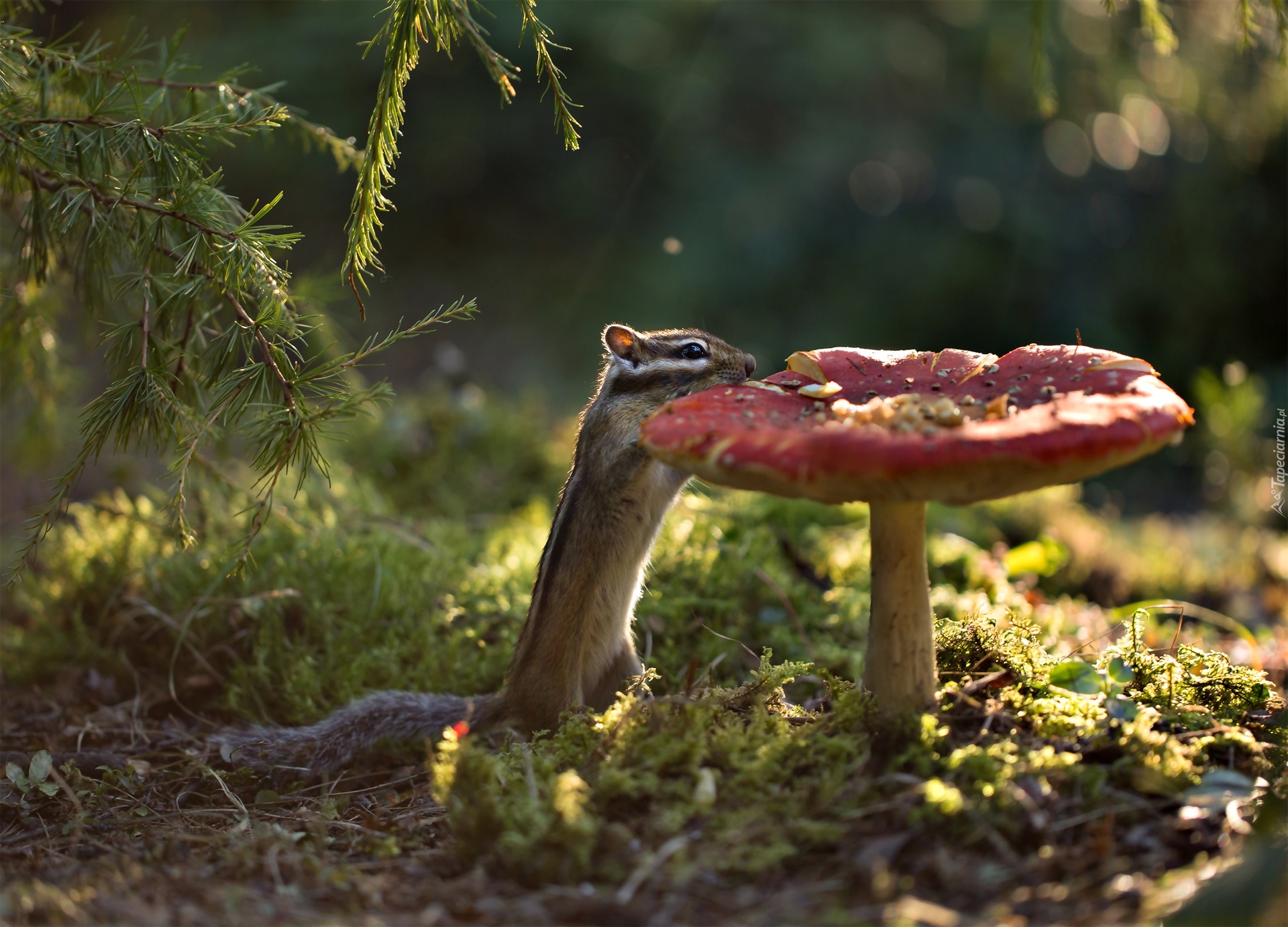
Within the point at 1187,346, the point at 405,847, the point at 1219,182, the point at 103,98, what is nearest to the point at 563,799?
the point at 405,847

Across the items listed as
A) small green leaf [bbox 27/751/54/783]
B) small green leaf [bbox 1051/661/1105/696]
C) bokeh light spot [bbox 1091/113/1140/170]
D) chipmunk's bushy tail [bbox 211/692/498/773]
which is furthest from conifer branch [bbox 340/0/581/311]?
bokeh light spot [bbox 1091/113/1140/170]

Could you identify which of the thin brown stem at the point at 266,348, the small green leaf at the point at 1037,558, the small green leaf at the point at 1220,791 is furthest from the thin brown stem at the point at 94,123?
the small green leaf at the point at 1037,558

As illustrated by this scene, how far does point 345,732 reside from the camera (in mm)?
3062

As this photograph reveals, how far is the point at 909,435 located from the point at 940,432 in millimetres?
64

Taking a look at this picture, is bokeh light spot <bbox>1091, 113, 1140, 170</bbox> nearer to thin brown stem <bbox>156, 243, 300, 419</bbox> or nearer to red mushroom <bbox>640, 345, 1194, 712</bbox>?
red mushroom <bbox>640, 345, 1194, 712</bbox>

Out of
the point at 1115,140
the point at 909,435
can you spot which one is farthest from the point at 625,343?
the point at 1115,140

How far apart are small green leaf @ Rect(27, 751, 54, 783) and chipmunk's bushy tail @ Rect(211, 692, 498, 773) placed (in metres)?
0.48

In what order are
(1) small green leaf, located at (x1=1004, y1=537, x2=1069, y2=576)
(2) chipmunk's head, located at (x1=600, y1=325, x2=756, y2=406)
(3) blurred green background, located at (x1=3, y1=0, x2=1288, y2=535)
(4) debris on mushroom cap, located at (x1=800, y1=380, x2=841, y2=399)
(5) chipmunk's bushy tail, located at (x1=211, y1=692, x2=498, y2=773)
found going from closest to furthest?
(4) debris on mushroom cap, located at (x1=800, y1=380, x2=841, y2=399) → (5) chipmunk's bushy tail, located at (x1=211, y1=692, x2=498, y2=773) → (2) chipmunk's head, located at (x1=600, y1=325, x2=756, y2=406) → (1) small green leaf, located at (x1=1004, y1=537, x2=1069, y2=576) → (3) blurred green background, located at (x1=3, y1=0, x2=1288, y2=535)

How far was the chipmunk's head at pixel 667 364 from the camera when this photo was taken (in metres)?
3.54

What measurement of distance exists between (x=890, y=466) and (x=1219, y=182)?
319 inches

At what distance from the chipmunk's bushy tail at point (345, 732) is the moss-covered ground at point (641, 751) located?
8cm

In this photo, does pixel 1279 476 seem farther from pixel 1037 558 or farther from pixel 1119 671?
pixel 1119 671

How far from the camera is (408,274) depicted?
1058 centimetres

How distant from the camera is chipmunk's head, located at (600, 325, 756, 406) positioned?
354 cm
